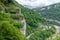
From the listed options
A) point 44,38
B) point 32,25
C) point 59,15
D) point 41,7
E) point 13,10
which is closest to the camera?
point 13,10

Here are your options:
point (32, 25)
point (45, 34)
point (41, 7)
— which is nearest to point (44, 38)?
point (45, 34)

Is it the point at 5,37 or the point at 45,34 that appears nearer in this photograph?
the point at 5,37

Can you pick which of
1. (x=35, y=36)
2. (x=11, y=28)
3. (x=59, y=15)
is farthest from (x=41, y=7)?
(x=11, y=28)

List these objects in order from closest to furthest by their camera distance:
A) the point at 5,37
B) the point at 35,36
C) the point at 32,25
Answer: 1. the point at 5,37
2. the point at 35,36
3. the point at 32,25

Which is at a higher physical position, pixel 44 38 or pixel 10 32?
pixel 10 32

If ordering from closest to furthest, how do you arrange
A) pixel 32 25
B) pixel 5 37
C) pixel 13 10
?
pixel 5 37 → pixel 13 10 → pixel 32 25

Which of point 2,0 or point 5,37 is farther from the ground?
point 2,0

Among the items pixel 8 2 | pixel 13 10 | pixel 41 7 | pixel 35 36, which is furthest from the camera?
pixel 41 7

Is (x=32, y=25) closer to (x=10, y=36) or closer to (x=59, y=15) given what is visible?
(x=10, y=36)

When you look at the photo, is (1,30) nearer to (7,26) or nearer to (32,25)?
(7,26)
